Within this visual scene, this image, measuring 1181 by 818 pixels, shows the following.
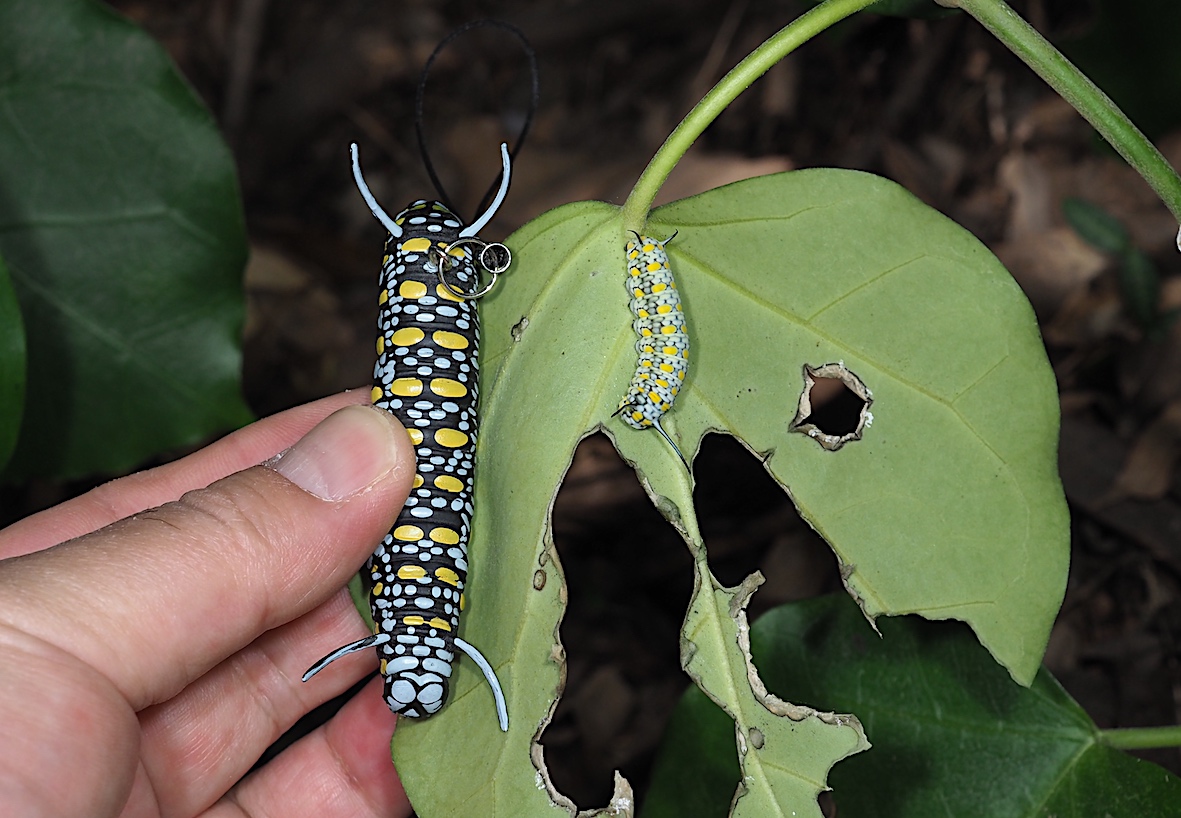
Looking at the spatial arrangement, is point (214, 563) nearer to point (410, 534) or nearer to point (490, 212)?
point (410, 534)

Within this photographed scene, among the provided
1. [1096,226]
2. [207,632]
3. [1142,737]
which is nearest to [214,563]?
[207,632]

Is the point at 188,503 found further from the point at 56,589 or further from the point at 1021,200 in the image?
the point at 1021,200

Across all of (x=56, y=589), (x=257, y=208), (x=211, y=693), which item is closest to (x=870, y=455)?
(x=56, y=589)

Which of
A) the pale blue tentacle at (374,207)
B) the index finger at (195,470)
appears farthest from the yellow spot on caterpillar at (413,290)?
the index finger at (195,470)

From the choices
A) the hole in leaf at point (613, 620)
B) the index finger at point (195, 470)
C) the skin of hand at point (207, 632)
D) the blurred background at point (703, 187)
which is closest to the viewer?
the skin of hand at point (207, 632)

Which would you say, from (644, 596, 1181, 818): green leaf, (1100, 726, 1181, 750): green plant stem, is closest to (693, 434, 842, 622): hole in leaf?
(644, 596, 1181, 818): green leaf

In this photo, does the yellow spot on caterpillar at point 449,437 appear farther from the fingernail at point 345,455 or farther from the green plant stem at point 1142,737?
the green plant stem at point 1142,737
